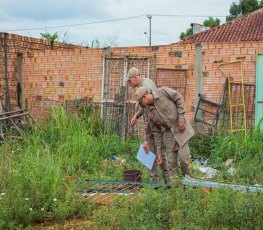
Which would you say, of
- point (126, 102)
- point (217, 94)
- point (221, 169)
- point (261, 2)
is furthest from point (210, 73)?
point (261, 2)

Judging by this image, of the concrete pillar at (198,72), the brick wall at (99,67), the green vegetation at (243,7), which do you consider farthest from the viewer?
the green vegetation at (243,7)

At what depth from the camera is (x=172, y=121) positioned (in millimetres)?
6867

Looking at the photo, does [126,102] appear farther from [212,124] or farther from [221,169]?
[221,169]

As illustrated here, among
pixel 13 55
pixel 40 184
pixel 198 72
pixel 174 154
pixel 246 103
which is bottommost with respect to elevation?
pixel 40 184

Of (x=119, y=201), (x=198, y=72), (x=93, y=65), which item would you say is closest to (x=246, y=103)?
(x=198, y=72)

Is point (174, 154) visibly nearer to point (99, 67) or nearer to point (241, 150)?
point (241, 150)

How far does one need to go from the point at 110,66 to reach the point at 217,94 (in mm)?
2741

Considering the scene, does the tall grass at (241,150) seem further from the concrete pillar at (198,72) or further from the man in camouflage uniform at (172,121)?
the man in camouflage uniform at (172,121)

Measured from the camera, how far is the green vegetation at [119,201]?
4605mm

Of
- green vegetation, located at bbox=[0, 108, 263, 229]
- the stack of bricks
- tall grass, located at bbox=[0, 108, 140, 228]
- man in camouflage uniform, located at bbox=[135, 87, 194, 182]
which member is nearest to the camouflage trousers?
man in camouflage uniform, located at bbox=[135, 87, 194, 182]

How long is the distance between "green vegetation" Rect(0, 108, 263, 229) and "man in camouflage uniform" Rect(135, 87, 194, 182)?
3.22 ft

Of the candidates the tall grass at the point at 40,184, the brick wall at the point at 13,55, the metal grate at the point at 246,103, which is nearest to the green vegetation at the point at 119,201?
the tall grass at the point at 40,184

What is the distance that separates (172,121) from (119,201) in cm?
160

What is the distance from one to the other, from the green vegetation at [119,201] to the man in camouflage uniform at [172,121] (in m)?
0.98
